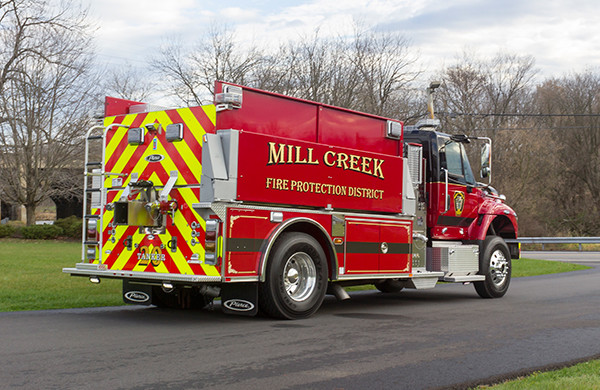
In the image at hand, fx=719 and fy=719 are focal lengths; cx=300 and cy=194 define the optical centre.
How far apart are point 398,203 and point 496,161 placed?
33577 mm

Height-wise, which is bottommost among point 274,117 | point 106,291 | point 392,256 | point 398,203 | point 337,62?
point 106,291

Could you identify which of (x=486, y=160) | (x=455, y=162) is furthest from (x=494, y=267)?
(x=455, y=162)

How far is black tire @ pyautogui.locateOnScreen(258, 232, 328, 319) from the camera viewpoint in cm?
895

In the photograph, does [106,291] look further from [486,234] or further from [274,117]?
[486,234]

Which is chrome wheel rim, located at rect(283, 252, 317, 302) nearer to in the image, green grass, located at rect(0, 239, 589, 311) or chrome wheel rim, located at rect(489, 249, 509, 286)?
green grass, located at rect(0, 239, 589, 311)

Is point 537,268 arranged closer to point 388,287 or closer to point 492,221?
point 492,221

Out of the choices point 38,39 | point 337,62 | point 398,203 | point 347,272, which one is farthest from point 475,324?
point 38,39

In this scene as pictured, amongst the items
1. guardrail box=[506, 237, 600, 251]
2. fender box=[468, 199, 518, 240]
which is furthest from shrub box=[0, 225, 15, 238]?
fender box=[468, 199, 518, 240]

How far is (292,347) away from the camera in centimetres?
718

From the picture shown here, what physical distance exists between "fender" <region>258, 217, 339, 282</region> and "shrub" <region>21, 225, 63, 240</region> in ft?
94.9

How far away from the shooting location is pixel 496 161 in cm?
4303

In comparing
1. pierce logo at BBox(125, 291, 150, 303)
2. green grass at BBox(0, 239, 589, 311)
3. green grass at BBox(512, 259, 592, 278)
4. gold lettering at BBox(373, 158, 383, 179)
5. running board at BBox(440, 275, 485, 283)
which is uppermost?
gold lettering at BBox(373, 158, 383, 179)

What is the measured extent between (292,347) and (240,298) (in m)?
1.90

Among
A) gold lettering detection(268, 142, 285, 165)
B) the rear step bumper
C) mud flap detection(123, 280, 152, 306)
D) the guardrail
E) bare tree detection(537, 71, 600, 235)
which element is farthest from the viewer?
bare tree detection(537, 71, 600, 235)
